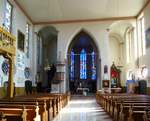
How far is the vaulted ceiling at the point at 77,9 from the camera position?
16000 millimetres

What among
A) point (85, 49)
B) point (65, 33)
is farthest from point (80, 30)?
point (85, 49)

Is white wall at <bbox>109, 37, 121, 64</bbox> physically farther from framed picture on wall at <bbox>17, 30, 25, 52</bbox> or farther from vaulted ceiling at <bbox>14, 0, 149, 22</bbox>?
framed picture on wall at <bbox>17, 30, 25, 52</bbox>

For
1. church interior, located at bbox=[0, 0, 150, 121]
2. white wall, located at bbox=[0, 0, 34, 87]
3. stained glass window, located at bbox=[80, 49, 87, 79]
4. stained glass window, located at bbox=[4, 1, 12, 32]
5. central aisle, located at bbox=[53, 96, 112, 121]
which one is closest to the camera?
central aisle, located at bbox=[53, 96, 112, 121]

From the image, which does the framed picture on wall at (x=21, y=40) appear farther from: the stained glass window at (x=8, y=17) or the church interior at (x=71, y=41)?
the stained glass window at (x=8, y=17)

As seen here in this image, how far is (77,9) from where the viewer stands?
56.8 ft

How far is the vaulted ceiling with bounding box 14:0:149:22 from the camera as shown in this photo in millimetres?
16000

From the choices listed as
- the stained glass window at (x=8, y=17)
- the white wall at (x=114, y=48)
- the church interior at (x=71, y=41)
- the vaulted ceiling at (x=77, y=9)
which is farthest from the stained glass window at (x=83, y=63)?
the stained glass window at (x=8, y=17)

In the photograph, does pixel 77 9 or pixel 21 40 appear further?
pixel 77 9

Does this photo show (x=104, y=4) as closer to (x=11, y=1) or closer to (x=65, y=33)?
(x=65, y=33)

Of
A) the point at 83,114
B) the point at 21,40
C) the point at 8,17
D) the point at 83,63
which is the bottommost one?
the point at 83,114

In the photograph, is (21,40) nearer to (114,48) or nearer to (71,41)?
(71,41)

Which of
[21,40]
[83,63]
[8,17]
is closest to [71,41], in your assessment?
[21,40]

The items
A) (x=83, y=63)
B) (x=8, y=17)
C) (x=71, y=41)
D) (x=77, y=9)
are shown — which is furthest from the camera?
(x=83, y=63)

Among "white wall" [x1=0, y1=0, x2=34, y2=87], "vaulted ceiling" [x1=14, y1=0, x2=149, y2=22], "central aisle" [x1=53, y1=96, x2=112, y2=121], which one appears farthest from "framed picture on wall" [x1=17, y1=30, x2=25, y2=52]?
"central aisle" [x1=53, y1=96, x2=112, y2=121]
